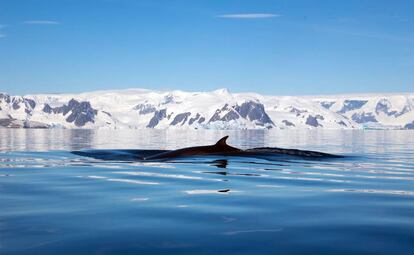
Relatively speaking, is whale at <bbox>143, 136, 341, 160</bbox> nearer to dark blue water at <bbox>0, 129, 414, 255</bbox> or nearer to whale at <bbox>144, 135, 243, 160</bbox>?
whale at <bbox>144, 135, 243, 160</bbox>

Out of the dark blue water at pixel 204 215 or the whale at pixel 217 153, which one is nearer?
the dark blue water at pixel 204 215

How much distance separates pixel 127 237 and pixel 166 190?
493cm

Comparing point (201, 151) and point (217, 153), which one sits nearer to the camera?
point (201, 151)

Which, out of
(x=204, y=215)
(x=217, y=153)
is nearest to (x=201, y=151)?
(x=217, y=153)

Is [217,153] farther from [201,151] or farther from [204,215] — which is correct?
[204,215]

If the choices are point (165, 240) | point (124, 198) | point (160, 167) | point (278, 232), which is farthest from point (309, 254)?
point (160, 167)

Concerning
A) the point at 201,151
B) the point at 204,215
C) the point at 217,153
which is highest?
the point at 201,151

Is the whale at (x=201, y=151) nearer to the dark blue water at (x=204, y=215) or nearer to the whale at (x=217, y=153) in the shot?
the whale at (x=217, y=153)

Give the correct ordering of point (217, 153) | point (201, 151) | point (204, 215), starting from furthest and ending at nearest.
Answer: point (217, 153), point (201, 151), point (204, 215)

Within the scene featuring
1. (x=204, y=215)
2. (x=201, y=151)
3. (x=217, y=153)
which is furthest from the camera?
(x=217, y=153)

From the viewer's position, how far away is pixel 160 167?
17500 mm

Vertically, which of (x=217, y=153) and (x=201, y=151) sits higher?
(x=201, y=151)

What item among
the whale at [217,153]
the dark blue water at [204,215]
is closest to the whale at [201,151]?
the whale at [217,153]

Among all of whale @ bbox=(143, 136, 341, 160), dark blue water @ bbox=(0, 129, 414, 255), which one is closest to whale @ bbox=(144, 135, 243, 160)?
whale @ bbox=(143, 136, 341, 160)
